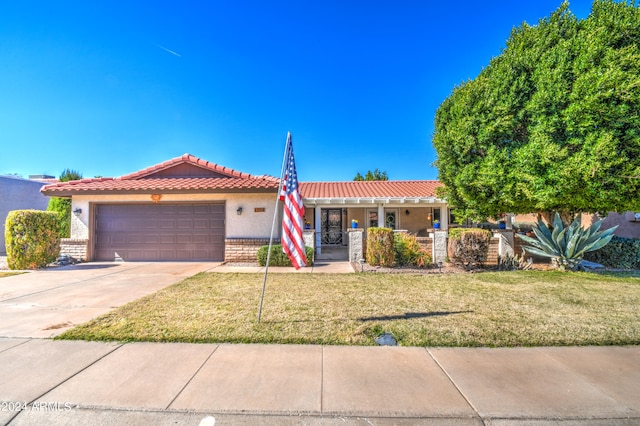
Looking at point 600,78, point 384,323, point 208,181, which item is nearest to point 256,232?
point 208,181

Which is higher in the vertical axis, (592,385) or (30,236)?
(30,236)

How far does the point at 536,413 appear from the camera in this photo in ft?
8.45

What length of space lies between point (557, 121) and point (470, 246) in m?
4.34

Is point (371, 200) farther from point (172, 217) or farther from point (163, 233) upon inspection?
point (163, 233)

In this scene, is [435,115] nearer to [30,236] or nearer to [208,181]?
[208,181]

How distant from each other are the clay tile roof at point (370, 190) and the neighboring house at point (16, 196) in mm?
14613

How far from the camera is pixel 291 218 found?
15.9ft

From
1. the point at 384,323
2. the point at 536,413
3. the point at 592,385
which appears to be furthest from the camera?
the point at 384,323

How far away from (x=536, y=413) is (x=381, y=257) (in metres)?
7.28

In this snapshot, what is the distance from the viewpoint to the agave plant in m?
8.83

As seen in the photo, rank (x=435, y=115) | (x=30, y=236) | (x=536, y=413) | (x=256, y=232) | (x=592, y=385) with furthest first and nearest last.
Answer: (x=435, y=115) < (x=256, y=232) < (x=30, y=236) < (x=592, y=385) < (x=536, y=413)

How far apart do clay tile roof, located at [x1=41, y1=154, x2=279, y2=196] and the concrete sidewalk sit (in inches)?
301

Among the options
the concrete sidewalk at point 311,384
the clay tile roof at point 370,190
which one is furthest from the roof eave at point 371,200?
the concrete sidewalk at point 311,384

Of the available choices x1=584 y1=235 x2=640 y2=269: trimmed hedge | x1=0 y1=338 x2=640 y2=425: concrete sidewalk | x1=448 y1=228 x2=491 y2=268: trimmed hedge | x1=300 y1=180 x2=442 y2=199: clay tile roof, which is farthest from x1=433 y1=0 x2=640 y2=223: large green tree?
x1=0 y1=338 x2=640 y2=425: concrete sidewalk
